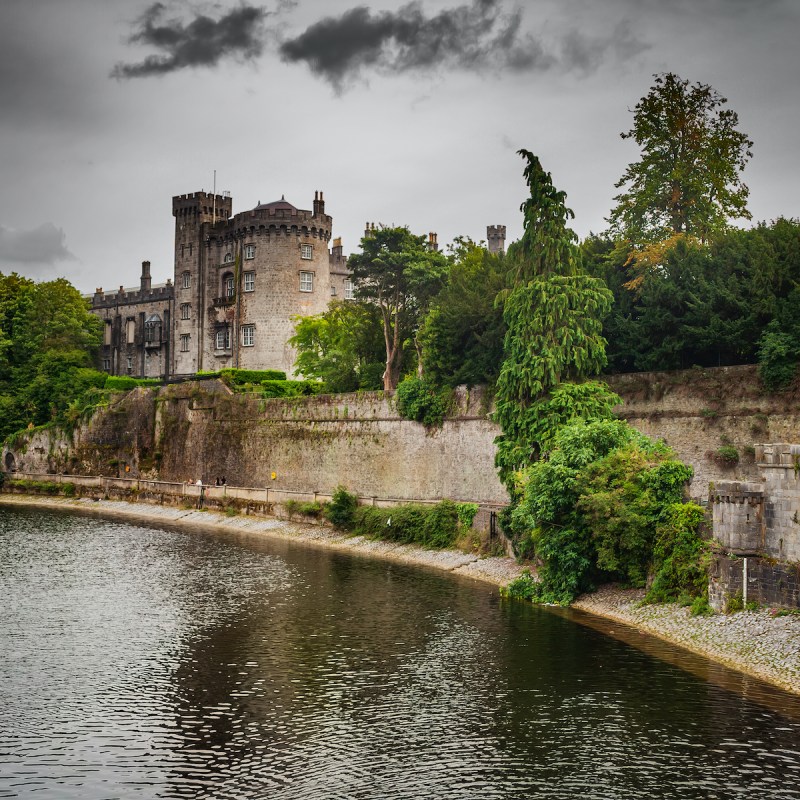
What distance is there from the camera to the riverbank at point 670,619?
19.2m

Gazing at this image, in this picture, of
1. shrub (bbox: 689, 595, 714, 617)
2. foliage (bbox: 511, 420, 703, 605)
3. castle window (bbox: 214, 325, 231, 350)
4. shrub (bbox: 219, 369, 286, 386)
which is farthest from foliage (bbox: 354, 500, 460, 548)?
castle window (bbox: 214, 325, 231, 350)

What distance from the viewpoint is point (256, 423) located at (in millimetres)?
52469

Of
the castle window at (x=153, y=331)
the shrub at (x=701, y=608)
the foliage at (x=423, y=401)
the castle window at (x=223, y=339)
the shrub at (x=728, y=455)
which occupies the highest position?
the castle window at (x=153, y=331)

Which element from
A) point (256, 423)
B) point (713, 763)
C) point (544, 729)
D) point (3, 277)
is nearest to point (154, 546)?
point (256, 423)

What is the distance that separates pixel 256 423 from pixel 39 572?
21.6 m

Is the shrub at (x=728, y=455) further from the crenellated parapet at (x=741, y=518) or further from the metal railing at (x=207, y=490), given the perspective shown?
the crenellated parapet at (x=741, y=518)

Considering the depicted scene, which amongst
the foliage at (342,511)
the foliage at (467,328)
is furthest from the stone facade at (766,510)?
the foliage at (342,511)

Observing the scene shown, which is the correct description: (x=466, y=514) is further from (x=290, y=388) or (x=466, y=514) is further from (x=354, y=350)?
(x=290, y=388)

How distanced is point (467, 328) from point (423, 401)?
4.49 meters

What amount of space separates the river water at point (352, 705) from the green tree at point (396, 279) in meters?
21.0

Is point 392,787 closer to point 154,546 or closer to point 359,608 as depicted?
point 359,608

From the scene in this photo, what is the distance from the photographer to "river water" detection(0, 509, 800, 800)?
1409cm

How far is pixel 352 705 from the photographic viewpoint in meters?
17.5

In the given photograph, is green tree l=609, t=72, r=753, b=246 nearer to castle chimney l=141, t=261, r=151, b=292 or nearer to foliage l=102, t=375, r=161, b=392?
foliage l=102, t=375, r=161, b=392
